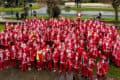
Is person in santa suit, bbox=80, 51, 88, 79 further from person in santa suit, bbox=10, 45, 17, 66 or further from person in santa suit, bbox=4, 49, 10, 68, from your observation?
person in santa suit, bbox=4, 49, 10, 68

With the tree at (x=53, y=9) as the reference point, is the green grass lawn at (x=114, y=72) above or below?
below

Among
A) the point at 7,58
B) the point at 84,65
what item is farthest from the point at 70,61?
the point at 7,58

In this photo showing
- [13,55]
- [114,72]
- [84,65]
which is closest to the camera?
[84,65]

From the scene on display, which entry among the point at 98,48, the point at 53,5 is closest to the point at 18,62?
the point at 98,48

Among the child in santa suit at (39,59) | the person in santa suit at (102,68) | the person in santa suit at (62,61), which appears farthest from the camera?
the child in santa suit at (39,59)

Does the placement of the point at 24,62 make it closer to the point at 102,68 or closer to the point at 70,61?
the point at 70,61

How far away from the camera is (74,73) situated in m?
19.6

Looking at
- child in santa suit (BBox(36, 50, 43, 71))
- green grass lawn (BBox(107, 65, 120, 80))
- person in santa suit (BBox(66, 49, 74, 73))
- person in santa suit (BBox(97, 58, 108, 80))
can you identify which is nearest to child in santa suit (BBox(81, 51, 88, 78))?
person in santa suit (BBox(66, 49, 74, 73))

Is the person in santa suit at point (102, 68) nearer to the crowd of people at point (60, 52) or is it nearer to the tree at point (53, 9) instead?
the crowd of people at point (60, 52)

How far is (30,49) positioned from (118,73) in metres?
4.82

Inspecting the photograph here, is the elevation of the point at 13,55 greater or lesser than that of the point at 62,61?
greater

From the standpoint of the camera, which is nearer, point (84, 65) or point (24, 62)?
point (84, 65)

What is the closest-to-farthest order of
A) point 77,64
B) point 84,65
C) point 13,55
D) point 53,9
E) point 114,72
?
point 84,65 < point 77,64 < point 114,72 < point 13,55 < point 53,9

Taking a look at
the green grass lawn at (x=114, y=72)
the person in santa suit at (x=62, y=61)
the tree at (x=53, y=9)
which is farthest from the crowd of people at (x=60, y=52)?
the tree at (x=53, y=9)
